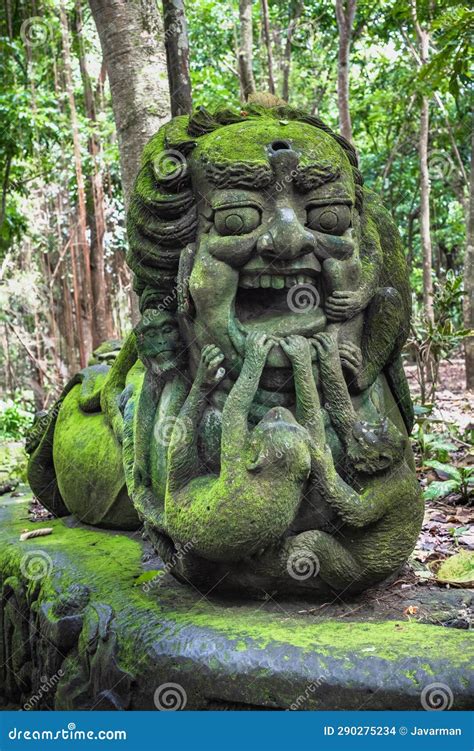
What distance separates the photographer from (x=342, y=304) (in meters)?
2.83

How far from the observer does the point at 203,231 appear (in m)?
2.87

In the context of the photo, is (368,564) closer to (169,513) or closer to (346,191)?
(169,513)

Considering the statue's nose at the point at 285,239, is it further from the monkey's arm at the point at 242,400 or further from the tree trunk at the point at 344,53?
the tree trunk at the point at 344,53

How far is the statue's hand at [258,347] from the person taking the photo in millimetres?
2695

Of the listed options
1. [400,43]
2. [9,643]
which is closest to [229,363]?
[9,643]

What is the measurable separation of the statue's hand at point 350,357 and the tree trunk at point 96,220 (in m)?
9.04

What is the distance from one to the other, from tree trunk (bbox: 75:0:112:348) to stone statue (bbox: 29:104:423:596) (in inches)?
347

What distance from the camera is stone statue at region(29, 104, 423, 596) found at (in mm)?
2607

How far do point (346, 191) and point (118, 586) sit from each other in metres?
1.64

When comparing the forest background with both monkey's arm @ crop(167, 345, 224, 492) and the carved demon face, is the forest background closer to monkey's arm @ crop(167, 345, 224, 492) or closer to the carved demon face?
the carved demon face

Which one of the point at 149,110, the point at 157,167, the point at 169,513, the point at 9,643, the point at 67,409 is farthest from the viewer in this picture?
the point at 149,110

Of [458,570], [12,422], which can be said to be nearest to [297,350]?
[458,570]

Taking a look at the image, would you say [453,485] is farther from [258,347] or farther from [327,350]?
[258,347]

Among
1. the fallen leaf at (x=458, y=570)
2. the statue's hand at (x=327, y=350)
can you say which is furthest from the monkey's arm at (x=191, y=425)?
the fallen leaf at (x=458, y=570)
